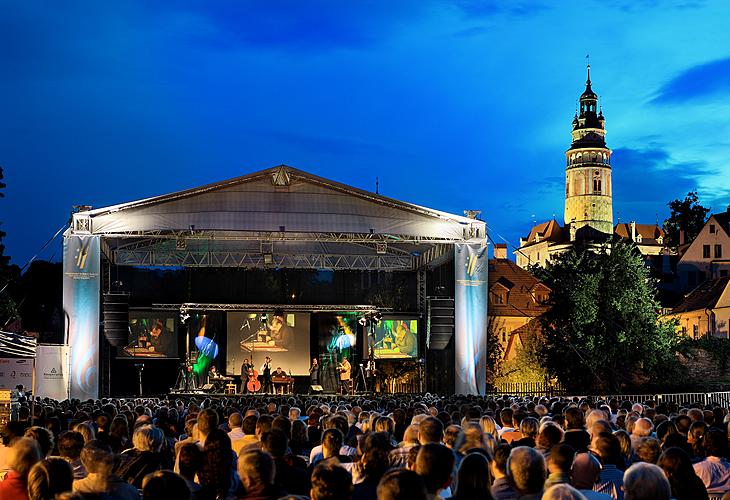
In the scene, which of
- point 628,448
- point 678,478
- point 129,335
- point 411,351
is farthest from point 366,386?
point 678,478

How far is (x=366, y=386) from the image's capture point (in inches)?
1371

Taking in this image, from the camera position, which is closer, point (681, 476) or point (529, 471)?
point (529, 471)

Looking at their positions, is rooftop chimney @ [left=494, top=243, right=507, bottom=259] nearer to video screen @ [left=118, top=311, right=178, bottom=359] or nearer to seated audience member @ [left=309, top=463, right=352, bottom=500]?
video screen @ [left=118, top=311, right=178, bottom=359]

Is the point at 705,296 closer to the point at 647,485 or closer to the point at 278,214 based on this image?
the point at 278,214

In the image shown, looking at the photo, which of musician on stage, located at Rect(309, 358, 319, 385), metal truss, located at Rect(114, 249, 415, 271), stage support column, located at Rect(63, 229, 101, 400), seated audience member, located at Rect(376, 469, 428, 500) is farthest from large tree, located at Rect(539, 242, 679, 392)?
seated audience member, located at Rect(376, 469, 428, 500)

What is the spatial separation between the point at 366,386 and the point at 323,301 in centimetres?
347

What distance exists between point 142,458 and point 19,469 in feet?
4.98

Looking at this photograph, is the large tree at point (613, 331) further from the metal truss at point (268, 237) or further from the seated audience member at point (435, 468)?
the seated audience member at point (435, 468)

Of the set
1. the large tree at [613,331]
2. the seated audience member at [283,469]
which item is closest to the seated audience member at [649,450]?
the seated audience member at [283,469]

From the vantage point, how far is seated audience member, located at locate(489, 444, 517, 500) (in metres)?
6.30

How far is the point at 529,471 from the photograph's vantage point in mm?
5480

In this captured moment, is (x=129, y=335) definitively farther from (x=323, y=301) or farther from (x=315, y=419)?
(x=315, y=419)

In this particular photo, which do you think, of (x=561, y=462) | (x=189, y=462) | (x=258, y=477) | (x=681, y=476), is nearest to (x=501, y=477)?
(x=561, y=462)

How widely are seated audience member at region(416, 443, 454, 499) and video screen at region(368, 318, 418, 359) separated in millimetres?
29158
